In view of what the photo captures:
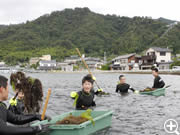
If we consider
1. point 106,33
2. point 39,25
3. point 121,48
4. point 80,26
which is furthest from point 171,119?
point 39,25

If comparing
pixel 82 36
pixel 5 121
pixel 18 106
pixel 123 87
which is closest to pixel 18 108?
pixel 18 106

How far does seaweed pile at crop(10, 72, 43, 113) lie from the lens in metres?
7.22

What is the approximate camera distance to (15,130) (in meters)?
5.00

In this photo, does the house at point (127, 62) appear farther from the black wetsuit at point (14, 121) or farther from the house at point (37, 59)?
the black wetsuit at point (14, 121)

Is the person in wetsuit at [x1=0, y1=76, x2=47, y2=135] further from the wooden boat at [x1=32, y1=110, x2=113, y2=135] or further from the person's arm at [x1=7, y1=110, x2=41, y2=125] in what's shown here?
the wooden boat at [x1=32, y1=110, x2=113, y2=135]

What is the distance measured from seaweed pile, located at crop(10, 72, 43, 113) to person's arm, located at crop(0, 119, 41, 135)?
2057 mm

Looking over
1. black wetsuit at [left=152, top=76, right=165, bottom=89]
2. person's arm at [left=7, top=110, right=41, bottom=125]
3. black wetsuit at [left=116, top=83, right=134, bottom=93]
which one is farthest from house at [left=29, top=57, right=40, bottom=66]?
person's arm at [left=7, top=110, right=41, bottom=125]

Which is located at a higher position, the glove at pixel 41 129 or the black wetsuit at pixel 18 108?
the black wetsuit at pixel 18 108

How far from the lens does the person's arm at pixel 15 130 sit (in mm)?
4797

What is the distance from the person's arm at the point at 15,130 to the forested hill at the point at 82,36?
89.0 metres

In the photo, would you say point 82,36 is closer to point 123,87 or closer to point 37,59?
point 37,59

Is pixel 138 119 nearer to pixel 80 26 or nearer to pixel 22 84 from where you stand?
pixel 22 84

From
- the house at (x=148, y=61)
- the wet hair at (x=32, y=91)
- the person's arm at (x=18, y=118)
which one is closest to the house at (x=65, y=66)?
the house at (x=148, y=61)

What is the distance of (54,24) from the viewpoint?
184 meters
